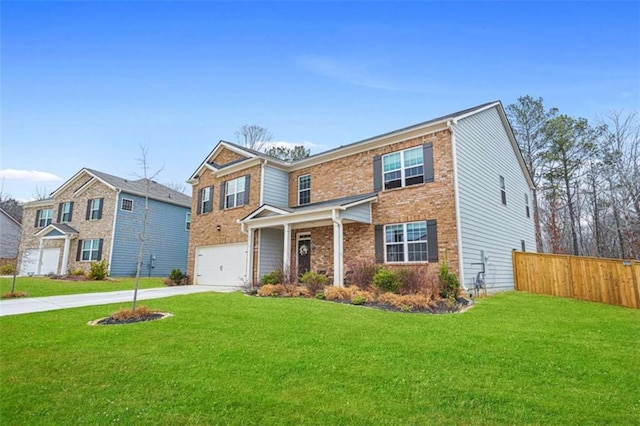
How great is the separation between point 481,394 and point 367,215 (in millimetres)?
9544

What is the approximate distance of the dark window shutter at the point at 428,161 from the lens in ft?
40.3

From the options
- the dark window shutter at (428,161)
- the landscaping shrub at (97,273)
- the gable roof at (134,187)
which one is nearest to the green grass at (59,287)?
the landscaping shrub at (97,273)

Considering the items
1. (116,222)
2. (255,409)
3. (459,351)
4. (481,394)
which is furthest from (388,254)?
(116,222)

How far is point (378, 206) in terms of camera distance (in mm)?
13422

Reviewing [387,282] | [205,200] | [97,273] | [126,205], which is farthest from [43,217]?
[387,282]

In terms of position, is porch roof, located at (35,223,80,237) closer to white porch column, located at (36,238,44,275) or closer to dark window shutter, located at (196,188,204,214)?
white porch column, located at (36,238,44,275)

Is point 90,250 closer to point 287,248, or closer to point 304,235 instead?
point 304,235

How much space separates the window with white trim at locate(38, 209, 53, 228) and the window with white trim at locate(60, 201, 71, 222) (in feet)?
7.61

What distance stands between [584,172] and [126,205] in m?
30.6

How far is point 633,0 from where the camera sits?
10.3 m

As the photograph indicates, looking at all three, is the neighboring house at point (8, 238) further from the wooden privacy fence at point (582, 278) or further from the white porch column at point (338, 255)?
the wooden privacy fence at point (582, 278)

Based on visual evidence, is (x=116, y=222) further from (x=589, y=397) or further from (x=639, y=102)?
(x=639, y=102)

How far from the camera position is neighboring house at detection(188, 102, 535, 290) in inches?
474

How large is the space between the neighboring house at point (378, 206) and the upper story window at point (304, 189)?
51 mm
